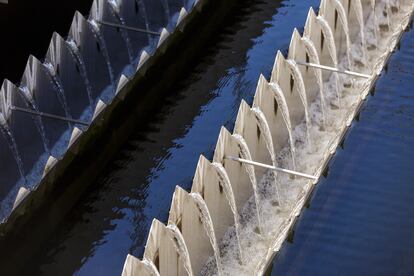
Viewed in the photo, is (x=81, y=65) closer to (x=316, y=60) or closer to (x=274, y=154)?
(x=274, y=154)

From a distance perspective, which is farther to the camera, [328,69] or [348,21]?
[348,21]

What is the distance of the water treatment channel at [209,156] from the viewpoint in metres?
18.9

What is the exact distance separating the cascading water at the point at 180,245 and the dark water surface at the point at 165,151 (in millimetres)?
1752

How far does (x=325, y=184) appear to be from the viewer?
20328 millimetres

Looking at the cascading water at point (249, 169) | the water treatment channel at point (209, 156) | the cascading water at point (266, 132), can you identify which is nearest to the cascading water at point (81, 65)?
the water treatment channel at point (209, 156)

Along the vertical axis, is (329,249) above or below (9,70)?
below

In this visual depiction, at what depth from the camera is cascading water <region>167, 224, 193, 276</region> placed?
56.2 feet

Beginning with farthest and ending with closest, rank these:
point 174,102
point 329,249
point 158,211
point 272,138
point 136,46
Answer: point 136,46, point 174,102, point 272,138, point 158,211, point 329,249

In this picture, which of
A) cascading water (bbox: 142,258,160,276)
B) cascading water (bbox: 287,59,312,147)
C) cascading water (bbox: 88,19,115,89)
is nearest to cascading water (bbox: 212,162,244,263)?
cascading water (bbox: 142,258,160,276)

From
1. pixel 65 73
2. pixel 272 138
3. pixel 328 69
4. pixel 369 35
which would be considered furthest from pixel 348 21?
pixel 65 73

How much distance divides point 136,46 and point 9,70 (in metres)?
3.08

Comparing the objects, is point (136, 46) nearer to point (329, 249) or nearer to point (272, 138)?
point (272, 138)

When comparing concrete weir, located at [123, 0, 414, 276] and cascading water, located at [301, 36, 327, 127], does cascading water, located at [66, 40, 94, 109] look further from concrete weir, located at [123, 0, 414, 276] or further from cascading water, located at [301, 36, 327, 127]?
cascading water, located at [301, 36, 327, 127]

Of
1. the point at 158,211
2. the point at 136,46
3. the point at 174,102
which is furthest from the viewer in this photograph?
the point at 136,46
